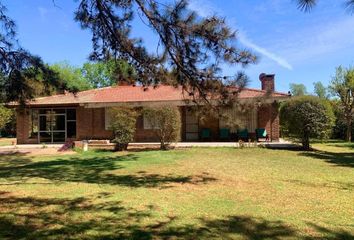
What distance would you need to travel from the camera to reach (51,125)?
27172mm

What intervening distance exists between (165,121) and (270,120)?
7.91m

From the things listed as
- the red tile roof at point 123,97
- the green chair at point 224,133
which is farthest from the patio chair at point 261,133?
the red tile roof at point 123,97

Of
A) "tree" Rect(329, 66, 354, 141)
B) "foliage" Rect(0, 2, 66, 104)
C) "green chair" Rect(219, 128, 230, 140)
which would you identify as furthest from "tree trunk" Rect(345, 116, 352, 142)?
"foliage" Rect(0, 2, 66, 104)

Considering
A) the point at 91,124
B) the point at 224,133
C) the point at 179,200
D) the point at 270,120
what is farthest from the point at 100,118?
the point at 179,200

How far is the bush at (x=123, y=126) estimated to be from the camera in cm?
2028

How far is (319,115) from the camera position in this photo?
19656mm

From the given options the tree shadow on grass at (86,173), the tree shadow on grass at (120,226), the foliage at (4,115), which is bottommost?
the tree shadow on grass at (120,226)

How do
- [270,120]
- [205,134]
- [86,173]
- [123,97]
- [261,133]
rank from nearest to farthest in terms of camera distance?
[86,173] < [261,133] < [270,120] < [205,134] < [123,97]

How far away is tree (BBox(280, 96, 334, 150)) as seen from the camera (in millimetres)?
19578

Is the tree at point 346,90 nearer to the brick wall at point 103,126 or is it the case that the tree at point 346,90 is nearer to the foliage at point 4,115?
the brick wall at point 103,126

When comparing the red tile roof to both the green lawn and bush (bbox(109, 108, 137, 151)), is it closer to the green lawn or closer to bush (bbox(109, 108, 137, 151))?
bush (bbox(109, 108, 137, 151))

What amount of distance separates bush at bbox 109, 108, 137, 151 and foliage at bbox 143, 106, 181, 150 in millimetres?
879

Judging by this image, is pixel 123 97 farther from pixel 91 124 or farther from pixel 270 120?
pixel 270 120

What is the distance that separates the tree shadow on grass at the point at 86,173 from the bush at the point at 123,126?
292 cm
